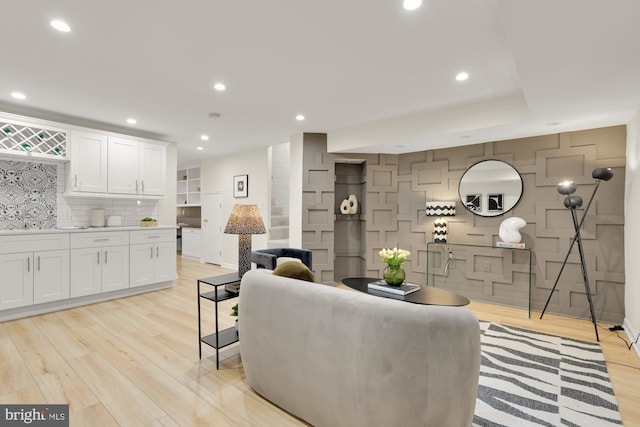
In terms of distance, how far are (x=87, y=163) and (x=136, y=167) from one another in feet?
2.05

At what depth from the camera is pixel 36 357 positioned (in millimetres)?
2564

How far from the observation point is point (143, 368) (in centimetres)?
240

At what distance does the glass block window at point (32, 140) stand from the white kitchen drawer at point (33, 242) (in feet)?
3.60

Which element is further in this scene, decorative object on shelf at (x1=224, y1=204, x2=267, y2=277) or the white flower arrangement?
the white flower arrangement

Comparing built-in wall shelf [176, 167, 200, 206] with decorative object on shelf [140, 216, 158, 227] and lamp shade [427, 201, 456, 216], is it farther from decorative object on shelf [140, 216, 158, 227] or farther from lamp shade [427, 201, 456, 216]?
lamp shade [427, 201, 456, 216]

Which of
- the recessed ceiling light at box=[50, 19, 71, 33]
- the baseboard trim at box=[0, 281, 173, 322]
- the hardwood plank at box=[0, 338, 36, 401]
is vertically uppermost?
the recessed ceiling light at box=[50, 19, 71, 33]

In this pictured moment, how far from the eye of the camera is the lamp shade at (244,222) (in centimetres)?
268

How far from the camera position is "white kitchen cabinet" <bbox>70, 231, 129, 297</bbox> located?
3.89 metres

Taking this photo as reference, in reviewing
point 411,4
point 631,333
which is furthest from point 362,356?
point 631,333

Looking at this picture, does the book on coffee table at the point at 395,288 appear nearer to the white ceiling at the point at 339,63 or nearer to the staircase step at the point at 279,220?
the white ceiling at the point at 339,63

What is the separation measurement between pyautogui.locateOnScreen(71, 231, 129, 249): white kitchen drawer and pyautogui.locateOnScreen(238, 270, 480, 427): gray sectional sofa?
3.32 meters

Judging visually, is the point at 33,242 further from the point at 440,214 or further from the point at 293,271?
the point at 440,214

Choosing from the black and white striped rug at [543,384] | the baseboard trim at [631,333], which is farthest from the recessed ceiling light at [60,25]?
the baseboard trim at [631,333]

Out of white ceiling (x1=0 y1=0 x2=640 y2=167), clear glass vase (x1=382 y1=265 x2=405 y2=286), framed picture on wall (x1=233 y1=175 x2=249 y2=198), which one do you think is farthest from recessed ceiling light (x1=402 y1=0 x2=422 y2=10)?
framed picture on wall (x1=233 y1=175 x2=249 y2=198)
